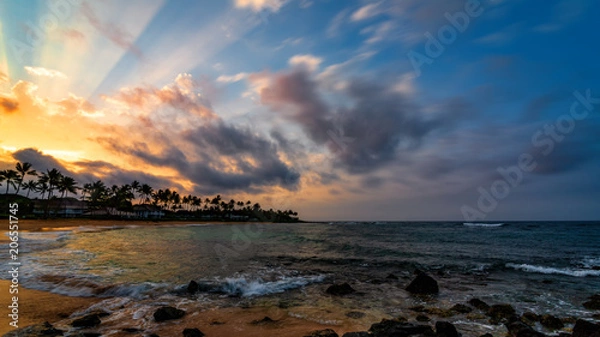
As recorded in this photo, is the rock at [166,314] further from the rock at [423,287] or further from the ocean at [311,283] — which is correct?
the rock at [423,287]

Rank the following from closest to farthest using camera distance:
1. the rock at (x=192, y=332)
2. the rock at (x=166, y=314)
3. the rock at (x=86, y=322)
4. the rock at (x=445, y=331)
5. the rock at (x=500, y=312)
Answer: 1. the rock at (x=445, y=331)
2. the rock at (x=192, y=332)
3. the rock at (x=86, y=322)
4. the rock at (x=166, y=314)
5. the rock at (x=500, y=312)

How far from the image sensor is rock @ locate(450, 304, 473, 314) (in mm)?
10852

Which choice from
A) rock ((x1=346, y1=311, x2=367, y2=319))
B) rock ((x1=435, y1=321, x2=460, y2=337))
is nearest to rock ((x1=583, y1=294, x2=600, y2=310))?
Answer: rock ((x1=435, y1=321, x2=460, y2=337))

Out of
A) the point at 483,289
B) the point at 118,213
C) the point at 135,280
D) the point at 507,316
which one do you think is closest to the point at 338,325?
the point at 507,316

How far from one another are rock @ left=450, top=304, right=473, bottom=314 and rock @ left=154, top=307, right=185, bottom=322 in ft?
34.0

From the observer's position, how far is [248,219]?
623ft

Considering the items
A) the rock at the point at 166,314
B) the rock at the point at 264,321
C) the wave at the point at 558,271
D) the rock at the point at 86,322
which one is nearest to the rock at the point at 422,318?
the rock at the point at 264,321

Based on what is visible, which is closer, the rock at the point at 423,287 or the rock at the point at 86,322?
the rock at the point at 86,322

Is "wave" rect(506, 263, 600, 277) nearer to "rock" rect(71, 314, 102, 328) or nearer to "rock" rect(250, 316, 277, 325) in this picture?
"rock" rect(250, 316, 277, 325)

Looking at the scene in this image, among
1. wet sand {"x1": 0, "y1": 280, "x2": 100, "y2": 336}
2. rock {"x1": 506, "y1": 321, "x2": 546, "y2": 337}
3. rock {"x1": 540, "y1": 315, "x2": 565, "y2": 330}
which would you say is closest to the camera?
rock {"x1": 506, "y1": 321, "x2": 546, "y2": 337}

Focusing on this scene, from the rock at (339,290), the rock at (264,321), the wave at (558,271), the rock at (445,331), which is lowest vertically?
the wave at (558,271)

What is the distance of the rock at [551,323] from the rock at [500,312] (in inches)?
34.1

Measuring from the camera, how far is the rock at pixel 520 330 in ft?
25.7

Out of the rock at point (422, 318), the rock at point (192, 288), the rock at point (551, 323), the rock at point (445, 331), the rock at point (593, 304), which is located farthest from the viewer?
the rock at point (192, 288)
